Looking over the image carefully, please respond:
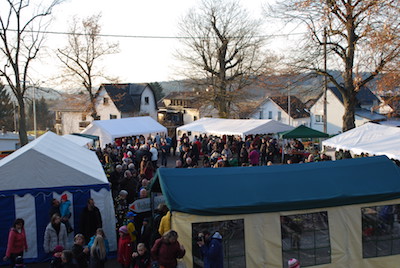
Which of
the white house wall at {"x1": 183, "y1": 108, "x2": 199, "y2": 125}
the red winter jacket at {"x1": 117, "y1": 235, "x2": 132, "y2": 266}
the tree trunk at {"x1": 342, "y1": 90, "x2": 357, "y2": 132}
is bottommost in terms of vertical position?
the red winter jacket at {"x1": 117, "y1": 235, "x2": 132, "y2": 266}

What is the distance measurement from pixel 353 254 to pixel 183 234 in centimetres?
296

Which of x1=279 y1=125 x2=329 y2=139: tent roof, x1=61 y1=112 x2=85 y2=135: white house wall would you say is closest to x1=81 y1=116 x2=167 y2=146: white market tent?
x1=279 y1=125 x2=329 y2=139: tent roof

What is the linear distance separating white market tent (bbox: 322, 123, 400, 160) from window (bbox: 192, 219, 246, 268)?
7.38m

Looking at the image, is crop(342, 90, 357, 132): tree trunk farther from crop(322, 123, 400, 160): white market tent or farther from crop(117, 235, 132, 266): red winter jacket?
crop(117, 235, 132, 266): red winter jacket

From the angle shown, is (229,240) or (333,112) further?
(333,112)

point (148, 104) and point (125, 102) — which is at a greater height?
point (125, 102)

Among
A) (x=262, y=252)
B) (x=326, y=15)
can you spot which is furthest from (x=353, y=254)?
(x=326, y=15)

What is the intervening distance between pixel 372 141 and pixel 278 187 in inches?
336

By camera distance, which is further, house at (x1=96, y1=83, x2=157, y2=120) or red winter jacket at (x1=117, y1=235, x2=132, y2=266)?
house at (x1=96, y1=83, x2=157, y2=120)

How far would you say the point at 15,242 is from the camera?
23.1 feet

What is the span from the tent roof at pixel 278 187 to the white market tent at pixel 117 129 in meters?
17.0

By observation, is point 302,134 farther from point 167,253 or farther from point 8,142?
point 8,142

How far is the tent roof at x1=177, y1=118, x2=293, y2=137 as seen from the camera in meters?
21.5

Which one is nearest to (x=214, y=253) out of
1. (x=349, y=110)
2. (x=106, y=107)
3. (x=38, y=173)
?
(x=38, y=173)
